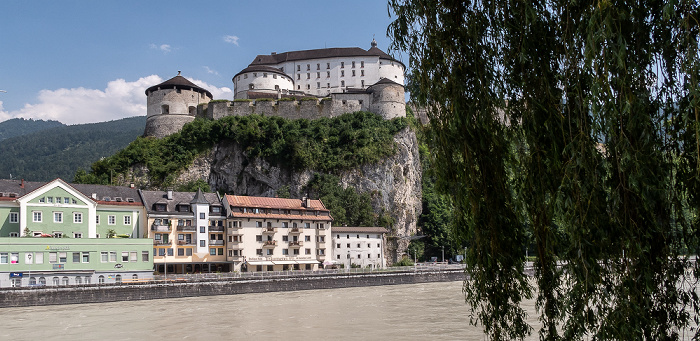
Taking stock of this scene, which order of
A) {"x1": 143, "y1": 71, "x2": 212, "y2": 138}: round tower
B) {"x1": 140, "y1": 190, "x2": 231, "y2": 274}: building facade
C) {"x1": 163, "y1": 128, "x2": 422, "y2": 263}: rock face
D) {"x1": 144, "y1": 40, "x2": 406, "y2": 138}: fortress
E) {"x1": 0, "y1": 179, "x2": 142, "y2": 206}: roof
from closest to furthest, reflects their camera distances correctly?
{"x1": 0, "y1": 179, "x2": 142, "y2": 206}: roof → {"x1": 140, "y1": 190, "x2": 231, "y2": 274}: building facade → {"x1": 163, "y1": 128, "x2": 422, "y2": 263}: rock face → {"x1": 143, "y1": 71, "x2": 212, "y2": 138}: round tower → {"x1": 144, "y1": 40, "x2": 406, "y2": 138}: fortress

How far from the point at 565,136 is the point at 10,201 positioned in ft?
137

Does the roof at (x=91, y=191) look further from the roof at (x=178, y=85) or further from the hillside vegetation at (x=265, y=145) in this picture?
the roof at (x=178, y=85)

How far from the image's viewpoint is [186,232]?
46562 millimetres

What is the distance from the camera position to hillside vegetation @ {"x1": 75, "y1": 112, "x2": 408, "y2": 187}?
6172 centimetres

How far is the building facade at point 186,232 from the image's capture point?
4566 centimetres

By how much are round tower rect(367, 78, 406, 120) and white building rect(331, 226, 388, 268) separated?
64.2ft

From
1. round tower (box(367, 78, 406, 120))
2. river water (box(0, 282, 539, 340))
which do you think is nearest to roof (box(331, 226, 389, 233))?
round tower (box(367, 78, 406, 120))

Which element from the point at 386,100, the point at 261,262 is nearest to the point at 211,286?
the point at 261,262

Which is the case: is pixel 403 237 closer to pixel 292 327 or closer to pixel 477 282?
pixel 292 327

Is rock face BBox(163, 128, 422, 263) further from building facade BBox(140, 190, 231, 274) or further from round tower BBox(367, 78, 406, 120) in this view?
building facade BBox(140, 190, 231, 274)

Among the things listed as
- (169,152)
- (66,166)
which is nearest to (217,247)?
(169,152)

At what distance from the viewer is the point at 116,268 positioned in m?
39.8

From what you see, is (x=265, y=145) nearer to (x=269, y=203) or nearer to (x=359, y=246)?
(x=269, y=203)

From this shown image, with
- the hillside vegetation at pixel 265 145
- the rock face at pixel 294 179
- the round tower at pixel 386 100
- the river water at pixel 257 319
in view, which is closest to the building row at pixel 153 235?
the rock face at pixel 294 179
